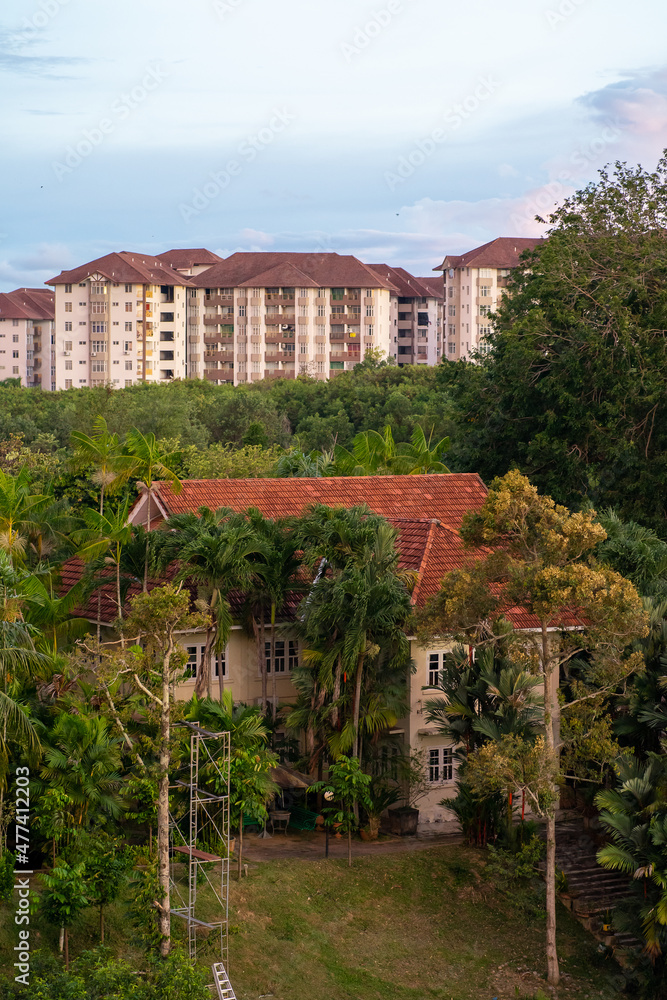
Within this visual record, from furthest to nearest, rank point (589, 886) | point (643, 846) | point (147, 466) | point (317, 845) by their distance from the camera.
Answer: point (147, 466) < point (317, 845) < point (589, 886) < point (643, 846)

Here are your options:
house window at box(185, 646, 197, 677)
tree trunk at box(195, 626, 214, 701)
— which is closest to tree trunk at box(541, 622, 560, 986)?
tree trunk at box(195, 626, 214, 701)

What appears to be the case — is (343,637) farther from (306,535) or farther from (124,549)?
(124,549)

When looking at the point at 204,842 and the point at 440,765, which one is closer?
the point at 204,842

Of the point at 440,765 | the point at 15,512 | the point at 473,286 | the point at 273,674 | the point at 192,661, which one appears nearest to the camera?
the point at 15,512

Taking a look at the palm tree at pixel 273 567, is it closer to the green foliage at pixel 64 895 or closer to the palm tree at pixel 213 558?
the palm tree at pixel 213 558

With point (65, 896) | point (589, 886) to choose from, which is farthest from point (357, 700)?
point (65, 896)

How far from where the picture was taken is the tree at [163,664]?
19000 mm

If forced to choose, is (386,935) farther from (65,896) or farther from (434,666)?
(65,896)

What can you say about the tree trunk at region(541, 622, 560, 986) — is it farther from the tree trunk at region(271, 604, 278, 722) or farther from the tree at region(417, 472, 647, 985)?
the tree trunk at region(271, 604, 278, 722)

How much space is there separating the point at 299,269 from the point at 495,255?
62.8ft

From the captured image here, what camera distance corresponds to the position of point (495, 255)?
11288cm

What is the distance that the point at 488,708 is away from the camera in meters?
25.2

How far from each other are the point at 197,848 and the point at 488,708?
22.2 feet

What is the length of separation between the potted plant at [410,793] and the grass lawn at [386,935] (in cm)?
139
